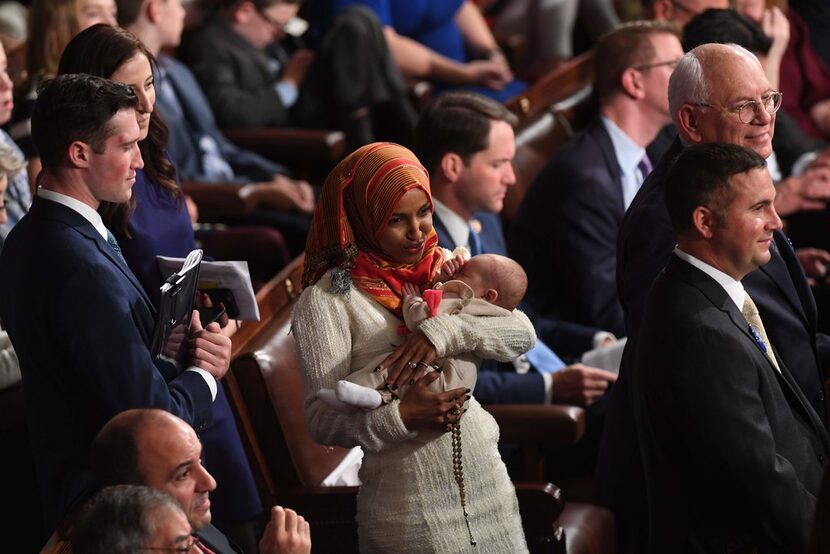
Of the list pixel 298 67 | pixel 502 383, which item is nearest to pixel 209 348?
pixel 502 383

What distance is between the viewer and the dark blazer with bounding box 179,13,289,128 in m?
5.21

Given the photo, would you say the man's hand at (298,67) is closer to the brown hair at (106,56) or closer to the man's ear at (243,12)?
the man's ear at (243,12)

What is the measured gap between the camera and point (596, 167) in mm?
3893

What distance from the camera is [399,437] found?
225cm

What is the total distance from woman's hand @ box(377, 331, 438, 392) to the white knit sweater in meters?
0.02

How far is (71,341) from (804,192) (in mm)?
2815

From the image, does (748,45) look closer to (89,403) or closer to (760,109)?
(760,109)

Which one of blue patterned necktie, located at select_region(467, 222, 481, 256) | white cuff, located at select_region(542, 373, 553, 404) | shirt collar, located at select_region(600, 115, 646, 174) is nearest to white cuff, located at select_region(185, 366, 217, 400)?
blue patterned necktie, located at select_region(467, 222, 481, 256)

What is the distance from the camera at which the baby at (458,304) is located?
224cm

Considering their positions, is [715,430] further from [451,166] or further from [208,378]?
[451,166]

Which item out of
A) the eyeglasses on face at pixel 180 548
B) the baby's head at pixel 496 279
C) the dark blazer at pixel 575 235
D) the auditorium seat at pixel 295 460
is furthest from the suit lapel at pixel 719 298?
the dark blazer at pixel 575 235

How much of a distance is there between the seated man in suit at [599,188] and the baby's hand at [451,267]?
1.52m

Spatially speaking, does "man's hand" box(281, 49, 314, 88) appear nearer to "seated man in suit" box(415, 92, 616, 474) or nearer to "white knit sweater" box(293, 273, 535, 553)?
"seated man in suit" box(415, 92, 616, 474)

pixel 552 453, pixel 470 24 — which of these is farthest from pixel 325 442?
pixel 470 24
